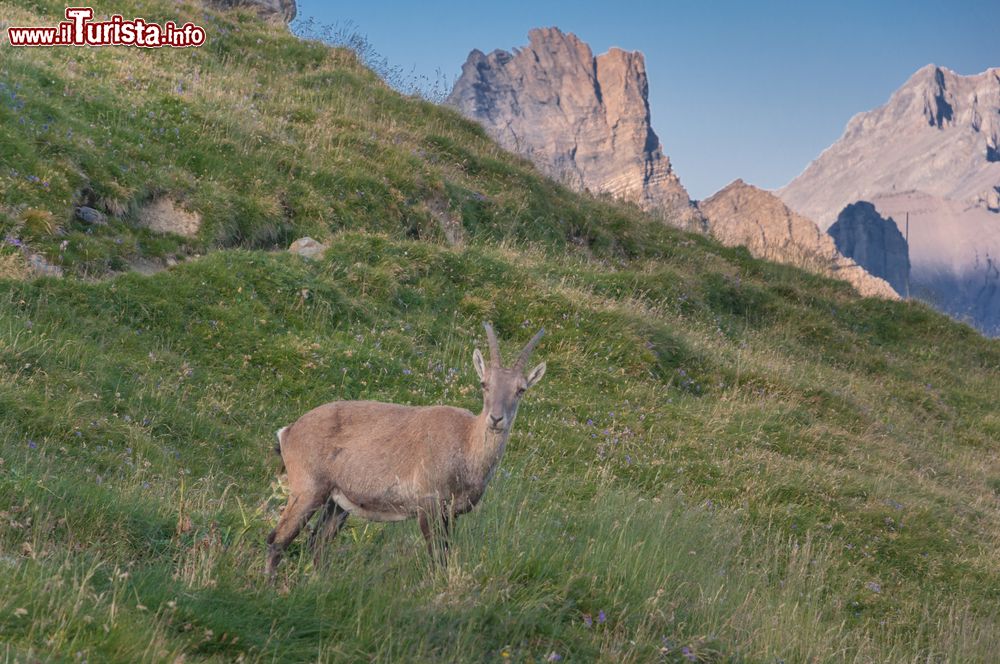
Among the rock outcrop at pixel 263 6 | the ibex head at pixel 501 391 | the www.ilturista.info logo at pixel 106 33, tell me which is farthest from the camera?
the rock outcrop at pixel 263 6

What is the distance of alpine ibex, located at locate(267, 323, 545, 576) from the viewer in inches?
309

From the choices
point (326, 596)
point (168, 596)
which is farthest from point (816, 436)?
point (168, 596)

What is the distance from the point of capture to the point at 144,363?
12211 millimetres

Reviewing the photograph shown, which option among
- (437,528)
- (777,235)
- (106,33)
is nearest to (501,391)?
(437,528)

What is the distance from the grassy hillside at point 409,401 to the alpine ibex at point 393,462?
0.36 meters

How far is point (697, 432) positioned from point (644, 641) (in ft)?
28.8

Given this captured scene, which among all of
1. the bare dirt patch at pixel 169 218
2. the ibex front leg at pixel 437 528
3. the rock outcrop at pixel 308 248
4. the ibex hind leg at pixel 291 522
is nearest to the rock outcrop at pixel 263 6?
the bare dirt patch at pixel 169 218

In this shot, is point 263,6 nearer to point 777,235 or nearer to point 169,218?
point 169,218

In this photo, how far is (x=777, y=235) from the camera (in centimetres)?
7169

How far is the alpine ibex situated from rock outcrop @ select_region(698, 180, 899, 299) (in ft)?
80.4

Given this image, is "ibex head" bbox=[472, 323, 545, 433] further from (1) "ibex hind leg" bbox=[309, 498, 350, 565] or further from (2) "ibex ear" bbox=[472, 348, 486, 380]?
(1) "ibex hind leg" bbox=[309, 498, 350, 565]

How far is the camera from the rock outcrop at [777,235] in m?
32.3

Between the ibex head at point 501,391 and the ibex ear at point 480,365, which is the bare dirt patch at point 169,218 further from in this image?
the ibex head at point 501,391

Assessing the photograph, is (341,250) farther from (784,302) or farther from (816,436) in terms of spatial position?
(784,302)
